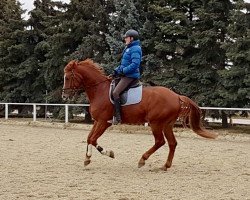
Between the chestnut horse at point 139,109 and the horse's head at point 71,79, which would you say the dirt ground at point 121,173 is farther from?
the horse's head at point 71,79

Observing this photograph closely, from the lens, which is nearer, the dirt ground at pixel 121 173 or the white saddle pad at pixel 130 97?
the dirt ground at pixel 121 173

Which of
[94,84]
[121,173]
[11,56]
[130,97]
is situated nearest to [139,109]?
[130,97]

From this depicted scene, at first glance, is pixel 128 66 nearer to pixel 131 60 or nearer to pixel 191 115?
pixel 131 60

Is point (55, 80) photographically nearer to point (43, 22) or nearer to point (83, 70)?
point (43, 22)

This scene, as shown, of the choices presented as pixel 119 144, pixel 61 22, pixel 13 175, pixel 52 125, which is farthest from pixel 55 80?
pixel 13 175

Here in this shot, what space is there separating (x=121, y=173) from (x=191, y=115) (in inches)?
87.1

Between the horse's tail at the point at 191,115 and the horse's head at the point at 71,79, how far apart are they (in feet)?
7.41

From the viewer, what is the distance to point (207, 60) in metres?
23.3

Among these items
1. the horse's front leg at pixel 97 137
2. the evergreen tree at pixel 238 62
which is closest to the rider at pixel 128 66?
the horse's front leg at pixel 97 137

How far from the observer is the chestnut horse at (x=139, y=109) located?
32.6 feet

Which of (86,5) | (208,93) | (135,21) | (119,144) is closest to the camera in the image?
(119,144)

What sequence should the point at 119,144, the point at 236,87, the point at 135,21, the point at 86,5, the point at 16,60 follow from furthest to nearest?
the point at 16,60
the point at 86,5
the point at 135,21
the point at 236,87
the point at 119,144

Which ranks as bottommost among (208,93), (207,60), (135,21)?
(208,93)

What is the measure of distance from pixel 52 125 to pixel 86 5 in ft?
25.5
